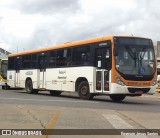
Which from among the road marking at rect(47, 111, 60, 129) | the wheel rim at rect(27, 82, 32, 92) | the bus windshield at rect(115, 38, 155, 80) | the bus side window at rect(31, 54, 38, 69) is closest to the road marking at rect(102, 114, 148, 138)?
the road marking at rect(47, 111, 60, 129)

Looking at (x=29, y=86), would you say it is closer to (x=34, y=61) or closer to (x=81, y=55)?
(x=34, y=61)

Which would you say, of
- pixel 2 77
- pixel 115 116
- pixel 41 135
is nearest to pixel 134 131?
pixel 41 135

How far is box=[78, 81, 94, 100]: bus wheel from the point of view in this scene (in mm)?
22875

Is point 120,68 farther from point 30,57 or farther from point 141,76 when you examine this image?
point 30,57

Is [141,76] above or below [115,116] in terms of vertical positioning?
above

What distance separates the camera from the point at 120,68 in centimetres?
2081

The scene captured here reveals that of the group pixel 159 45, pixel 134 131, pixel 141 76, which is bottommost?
pixel 134 131

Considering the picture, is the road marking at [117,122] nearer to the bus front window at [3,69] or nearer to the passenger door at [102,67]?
the passenger door at [102,67]

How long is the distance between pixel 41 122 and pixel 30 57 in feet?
63.2

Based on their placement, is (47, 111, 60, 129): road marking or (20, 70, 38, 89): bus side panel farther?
(20, 70, 38, 89): bus side panel

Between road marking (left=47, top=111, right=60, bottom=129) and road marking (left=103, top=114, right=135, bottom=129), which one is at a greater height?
road marking (left=47, top=111, right=60, bottom=129)

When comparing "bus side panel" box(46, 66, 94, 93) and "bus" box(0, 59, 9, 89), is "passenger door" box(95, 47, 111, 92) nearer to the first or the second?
"bus side panel" box(46, 66, 94, 93)

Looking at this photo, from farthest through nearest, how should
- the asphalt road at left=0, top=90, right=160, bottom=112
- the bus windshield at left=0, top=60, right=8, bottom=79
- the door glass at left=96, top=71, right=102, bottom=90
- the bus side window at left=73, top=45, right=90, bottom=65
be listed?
the bus windshield at left=0, top=60, right=8, bottom=79
the bus side window at left=73, top=45, right=90, bottom=65
the door glass at left=96, top=71, right=102, bottom=90
the asphalt road at left=0, top=90, right=160, bottom=112

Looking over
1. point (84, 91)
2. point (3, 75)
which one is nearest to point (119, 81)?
point (84, 91)
